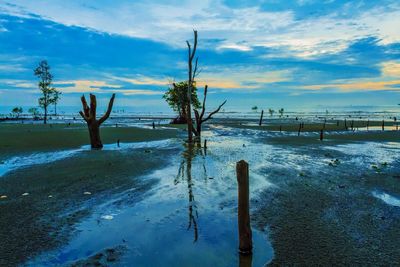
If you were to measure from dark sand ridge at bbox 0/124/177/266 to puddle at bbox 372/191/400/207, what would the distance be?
8712 mm

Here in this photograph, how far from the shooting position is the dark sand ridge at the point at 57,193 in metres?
7.82

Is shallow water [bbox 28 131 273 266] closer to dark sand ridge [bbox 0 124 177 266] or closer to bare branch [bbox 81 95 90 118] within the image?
dark sand ridge [bbox 0 124 177 266]

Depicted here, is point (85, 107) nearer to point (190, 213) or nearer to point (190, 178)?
point (190, 178)

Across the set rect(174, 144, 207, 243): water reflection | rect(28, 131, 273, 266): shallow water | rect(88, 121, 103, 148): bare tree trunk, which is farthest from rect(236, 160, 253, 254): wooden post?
rect(88, 121, 103, 148): bare tree trunk

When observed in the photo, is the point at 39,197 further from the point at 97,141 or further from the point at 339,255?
the point at 97,141

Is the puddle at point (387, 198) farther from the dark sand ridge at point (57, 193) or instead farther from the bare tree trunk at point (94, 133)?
the bare tree trunk at point (94, 133)

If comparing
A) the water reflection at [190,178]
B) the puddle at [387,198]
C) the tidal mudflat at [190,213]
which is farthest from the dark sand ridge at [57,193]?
the puddle at [387,198]

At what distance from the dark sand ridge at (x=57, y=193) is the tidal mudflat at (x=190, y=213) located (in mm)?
40

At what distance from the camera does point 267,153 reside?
74.6 ft

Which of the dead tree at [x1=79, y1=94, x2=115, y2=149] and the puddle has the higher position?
the dead tree at [x1=79, y1=94, x2=115, y2=149]

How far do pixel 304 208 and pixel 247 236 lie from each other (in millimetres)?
3917

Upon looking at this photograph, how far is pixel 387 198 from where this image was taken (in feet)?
37.5

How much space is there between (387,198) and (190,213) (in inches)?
284

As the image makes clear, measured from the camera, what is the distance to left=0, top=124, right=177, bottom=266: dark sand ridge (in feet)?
25.6
